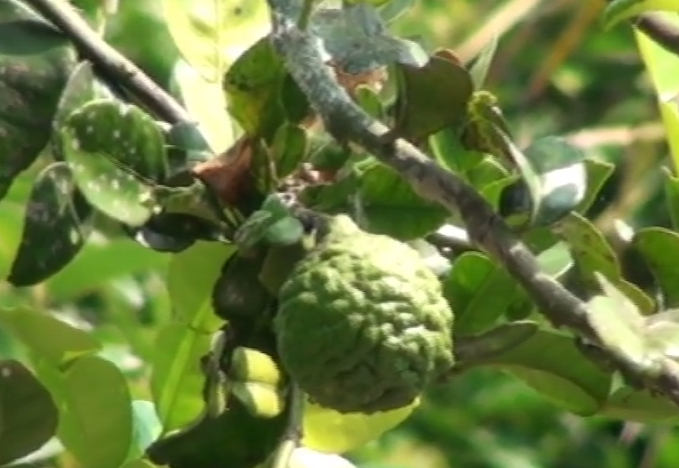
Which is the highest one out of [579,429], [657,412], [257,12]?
[257,12]

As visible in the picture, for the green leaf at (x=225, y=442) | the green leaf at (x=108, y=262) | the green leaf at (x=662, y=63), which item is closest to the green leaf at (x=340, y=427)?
the green leaf at (x=225, y=442)

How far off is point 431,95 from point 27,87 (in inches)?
5.7

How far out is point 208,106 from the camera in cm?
58

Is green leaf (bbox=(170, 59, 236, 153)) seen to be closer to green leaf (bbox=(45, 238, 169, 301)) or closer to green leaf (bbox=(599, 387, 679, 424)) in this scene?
green leaf (bbox=(599, 387, 679, 424))

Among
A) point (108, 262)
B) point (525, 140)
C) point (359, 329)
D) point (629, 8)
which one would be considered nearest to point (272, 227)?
point (359, 329)

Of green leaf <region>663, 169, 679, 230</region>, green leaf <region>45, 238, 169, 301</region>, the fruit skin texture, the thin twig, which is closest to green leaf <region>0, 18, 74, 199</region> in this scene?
the thin twig

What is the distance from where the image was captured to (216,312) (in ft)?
1.65

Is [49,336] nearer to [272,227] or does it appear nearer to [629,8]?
[272,227]

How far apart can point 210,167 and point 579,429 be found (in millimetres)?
1368

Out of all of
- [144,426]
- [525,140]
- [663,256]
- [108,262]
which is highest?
[663,256]

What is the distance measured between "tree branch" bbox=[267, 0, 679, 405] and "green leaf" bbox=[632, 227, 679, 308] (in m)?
0.06

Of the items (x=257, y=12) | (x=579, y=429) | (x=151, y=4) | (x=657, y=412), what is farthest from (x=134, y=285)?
(x=657, y=412)

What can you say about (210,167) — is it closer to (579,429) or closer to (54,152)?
(54,152)

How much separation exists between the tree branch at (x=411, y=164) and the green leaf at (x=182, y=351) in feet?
0.35
